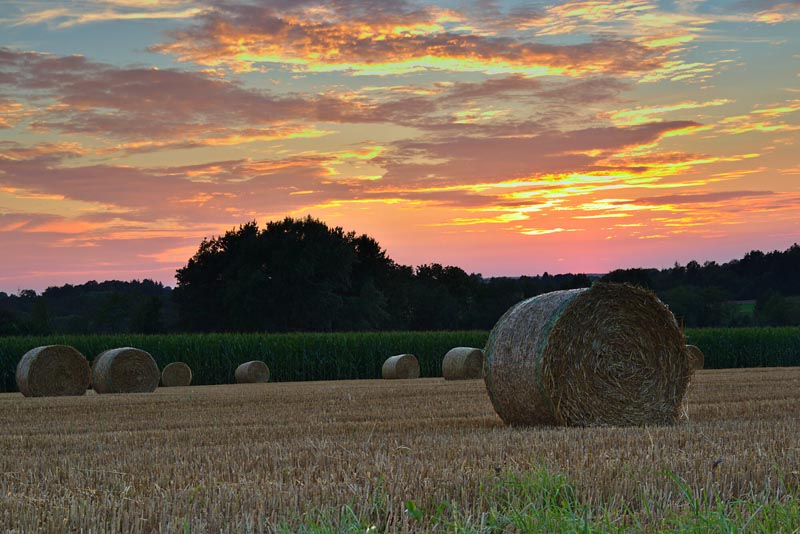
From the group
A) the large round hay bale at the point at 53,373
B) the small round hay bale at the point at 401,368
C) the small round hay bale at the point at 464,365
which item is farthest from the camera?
the small round hay bale at the point at 401,368

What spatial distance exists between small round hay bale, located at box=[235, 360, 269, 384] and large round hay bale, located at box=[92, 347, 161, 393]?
8268 millimetres

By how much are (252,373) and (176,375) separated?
9.16 ft

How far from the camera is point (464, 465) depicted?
772cm

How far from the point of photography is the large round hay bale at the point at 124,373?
85.3 feet

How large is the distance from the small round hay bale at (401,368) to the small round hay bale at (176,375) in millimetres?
7022

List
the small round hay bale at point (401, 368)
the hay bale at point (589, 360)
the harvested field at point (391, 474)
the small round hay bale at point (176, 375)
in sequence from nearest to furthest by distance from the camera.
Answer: the harvested field at point (391, 474)
the hay bale at point (589, 360)
the small round hay bale at point (176, 375)
the small round hay bale at point (401, 368)

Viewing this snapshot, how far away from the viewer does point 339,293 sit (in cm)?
6712

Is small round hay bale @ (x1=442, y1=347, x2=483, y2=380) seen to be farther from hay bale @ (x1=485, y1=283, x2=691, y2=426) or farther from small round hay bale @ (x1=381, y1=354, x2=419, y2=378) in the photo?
hay bale @ (x1=485, y1=283, x2=691, y2=426)

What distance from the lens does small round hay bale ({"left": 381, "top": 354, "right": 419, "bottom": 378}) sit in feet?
115

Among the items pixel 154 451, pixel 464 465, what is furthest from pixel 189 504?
pixel 154 451

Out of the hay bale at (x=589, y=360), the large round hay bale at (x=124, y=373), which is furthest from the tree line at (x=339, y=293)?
the hay bale at (x=589, y=360)

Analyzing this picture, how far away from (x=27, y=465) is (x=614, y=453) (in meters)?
5.30

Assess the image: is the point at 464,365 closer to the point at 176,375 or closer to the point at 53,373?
the point at 176,375

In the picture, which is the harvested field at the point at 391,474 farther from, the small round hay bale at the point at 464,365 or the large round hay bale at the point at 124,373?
the small round hay bale at the point at 464,365
